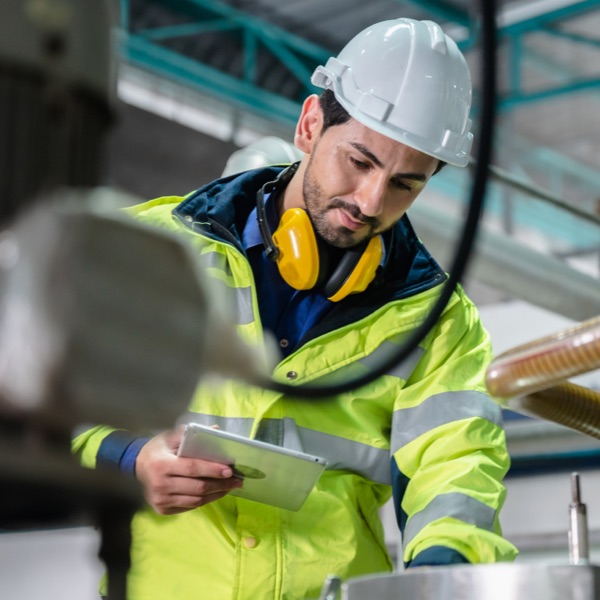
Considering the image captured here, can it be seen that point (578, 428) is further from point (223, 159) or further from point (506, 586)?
point (223, 159)

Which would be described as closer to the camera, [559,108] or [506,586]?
[506,586]

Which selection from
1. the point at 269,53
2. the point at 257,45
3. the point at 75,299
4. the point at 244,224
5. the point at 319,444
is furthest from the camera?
the point at 269,53

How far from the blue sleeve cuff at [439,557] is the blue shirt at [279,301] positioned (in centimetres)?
47

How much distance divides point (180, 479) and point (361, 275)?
0.54 m

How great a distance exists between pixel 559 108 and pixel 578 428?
269 inches

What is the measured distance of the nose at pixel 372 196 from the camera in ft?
6.63

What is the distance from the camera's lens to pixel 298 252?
2.00m

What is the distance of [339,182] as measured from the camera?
6.73 feet

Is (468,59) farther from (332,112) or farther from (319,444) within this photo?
(319,444)

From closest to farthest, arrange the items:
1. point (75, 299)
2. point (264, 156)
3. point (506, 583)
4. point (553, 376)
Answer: point (75, 299)
point (553, 376)
point (506, 583)
point (264, 156)

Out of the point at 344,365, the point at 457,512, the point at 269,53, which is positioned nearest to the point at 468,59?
the point at 269,53

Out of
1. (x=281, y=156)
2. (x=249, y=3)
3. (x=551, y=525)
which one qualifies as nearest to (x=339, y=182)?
(x=281, y=156)

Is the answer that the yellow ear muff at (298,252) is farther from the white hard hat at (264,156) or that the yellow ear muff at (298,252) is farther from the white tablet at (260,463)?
the white hard hat at (264,156)

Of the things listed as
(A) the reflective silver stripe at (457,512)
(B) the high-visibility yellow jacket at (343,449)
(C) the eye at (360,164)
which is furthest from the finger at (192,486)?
(C) the eye at (360,164)
